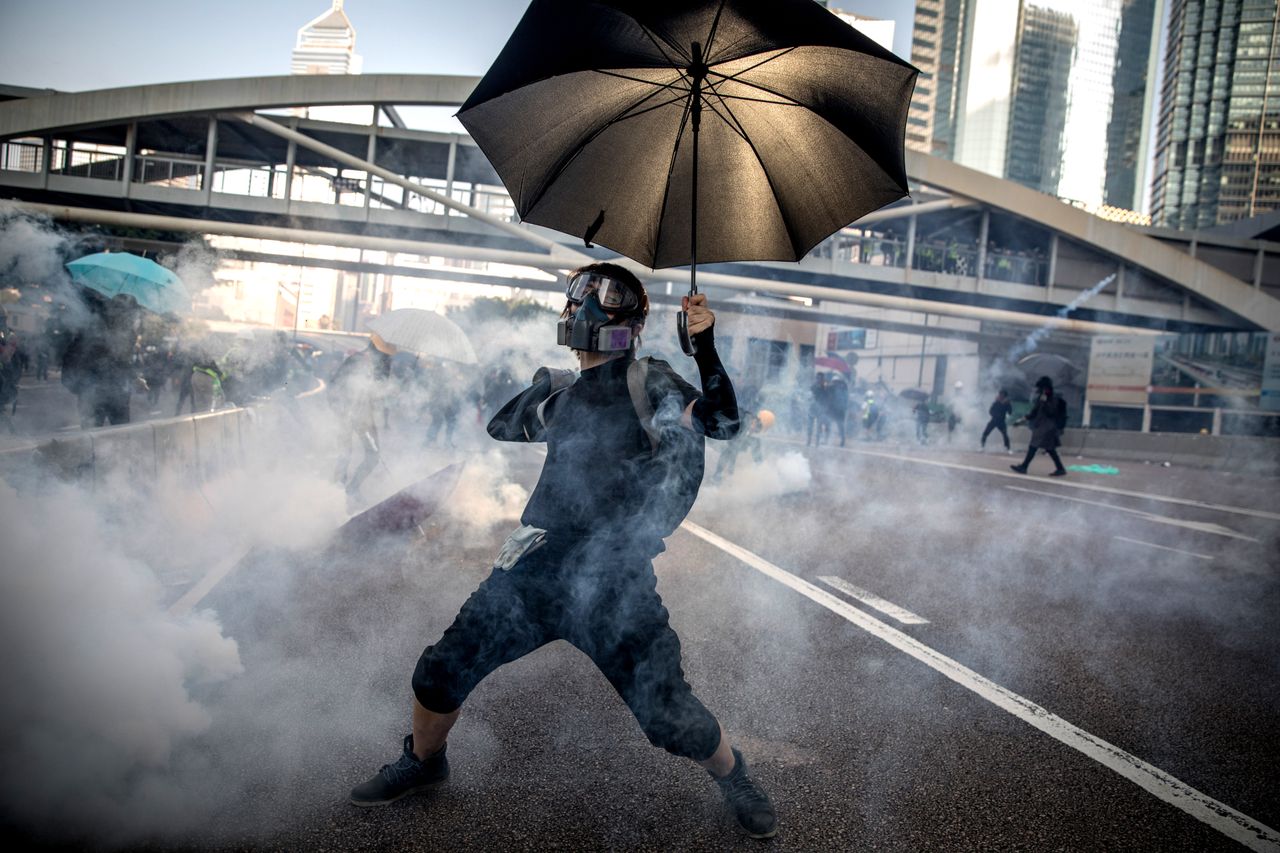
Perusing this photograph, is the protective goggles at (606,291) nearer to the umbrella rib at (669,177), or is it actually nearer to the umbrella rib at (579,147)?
the umbrella rib at (669,177)

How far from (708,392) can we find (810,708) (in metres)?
1.75

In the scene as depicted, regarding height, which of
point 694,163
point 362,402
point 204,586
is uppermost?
point 694,163

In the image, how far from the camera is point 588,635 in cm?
259

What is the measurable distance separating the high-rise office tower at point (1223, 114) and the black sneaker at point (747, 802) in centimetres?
17412

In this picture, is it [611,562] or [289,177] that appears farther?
[289,177]

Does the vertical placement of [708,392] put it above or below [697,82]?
below

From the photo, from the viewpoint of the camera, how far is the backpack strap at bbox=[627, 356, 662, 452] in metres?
2.54

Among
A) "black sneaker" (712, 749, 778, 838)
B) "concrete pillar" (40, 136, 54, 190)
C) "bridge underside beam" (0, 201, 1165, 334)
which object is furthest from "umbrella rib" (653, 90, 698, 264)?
"concrete pillar" (40, 136, 54, 190)

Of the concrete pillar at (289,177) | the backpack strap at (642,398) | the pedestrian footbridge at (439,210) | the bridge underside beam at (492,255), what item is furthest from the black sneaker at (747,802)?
the concrete pillar at (289,177)

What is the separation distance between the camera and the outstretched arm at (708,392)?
250 cm

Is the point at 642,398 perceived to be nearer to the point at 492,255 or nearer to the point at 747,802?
the point at 747,802

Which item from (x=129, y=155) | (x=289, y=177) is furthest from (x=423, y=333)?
(x=129, y=155)

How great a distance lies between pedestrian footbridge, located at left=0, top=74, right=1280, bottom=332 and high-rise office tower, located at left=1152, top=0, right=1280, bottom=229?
123103mm

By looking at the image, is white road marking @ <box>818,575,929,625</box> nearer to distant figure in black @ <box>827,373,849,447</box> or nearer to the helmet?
the helmet
